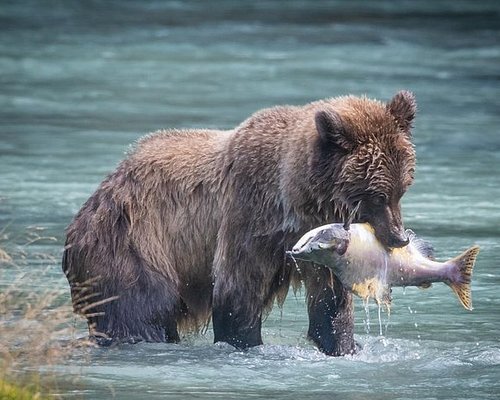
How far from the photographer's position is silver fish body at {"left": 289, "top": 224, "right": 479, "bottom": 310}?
729 centimetres

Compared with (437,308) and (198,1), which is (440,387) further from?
(198,1)

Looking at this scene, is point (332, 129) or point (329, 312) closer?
point (332, 129)

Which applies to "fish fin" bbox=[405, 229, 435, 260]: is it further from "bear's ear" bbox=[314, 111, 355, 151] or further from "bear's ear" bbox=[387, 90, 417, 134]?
"bear's ear" bbox=[314, 111, 355, 151]

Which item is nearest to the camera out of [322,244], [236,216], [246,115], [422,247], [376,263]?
[322,244]

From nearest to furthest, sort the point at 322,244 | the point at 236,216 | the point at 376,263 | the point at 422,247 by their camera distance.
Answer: the point at 322,244, the point at 376,263, the point at 422,247, the point at 236,216

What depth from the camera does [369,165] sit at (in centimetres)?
729

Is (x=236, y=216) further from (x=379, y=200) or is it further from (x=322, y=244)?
(x=379, y=200)

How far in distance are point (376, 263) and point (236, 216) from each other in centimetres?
83

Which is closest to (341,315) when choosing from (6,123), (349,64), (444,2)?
(6,123)

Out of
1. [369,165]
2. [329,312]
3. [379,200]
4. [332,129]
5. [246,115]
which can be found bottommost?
[246,115]

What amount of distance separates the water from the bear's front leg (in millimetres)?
86

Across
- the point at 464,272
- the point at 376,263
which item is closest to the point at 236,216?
the point at 376,263

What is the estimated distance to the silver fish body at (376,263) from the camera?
23.9 ft

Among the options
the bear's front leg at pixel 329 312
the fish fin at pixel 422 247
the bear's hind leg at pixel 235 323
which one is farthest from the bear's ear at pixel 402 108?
the bear's hind leg at pixel 235 323
